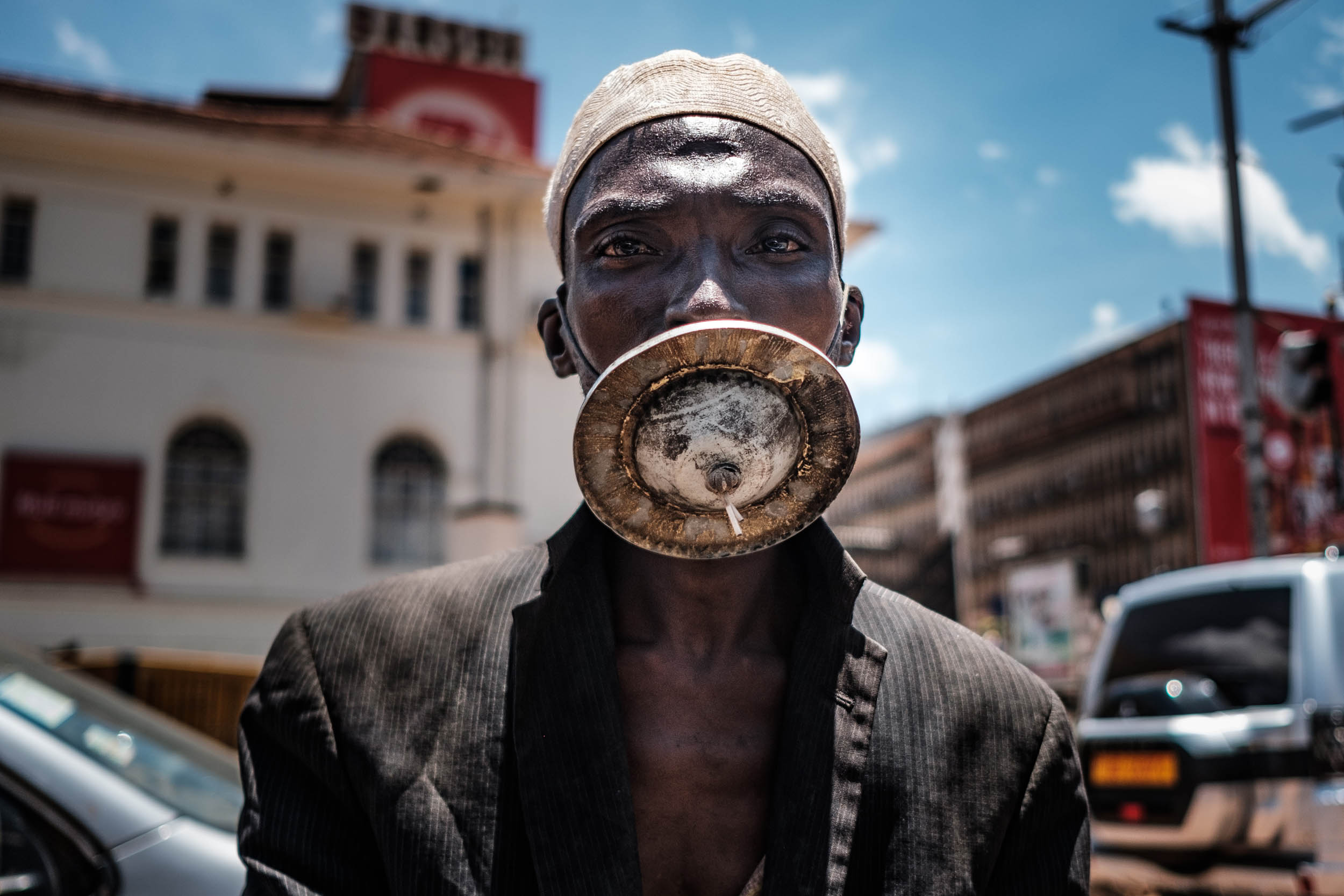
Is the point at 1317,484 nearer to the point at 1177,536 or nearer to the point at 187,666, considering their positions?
the point at 187,666

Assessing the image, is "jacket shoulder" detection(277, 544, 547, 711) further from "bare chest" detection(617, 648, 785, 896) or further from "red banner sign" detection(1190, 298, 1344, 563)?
"red banner sign" detection(1190, 298, 1344, 563)

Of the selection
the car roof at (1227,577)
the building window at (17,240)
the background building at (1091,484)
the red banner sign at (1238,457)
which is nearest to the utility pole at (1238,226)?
the background building at (1091,484)

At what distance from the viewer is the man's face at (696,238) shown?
1526 millimetres

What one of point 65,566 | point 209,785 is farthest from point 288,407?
point 209,785

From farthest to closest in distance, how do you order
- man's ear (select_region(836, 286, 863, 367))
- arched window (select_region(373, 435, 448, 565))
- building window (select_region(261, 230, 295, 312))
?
building window (select_region(261, 230, 295, 312)) < arched window (select_region(373, 435, 448, 565)) < man's ear (select_region(836, 286, 863, 367))

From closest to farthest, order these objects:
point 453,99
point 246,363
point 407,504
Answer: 1. point 246,363
2. point 407,504
3. point 453,99

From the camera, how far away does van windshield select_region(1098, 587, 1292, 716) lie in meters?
5.93

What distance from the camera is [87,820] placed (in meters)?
2.91

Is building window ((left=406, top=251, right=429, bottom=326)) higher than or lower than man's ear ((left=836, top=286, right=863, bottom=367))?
higher

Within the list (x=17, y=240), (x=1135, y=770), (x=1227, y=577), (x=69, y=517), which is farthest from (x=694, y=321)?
(x=17, y=240)

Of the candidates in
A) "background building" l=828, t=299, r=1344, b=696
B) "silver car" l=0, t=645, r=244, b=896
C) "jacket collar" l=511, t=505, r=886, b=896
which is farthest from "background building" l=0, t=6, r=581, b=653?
"jacket collar" l=511, t=505, r=886, b=896

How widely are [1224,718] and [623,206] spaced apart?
5.39 meters

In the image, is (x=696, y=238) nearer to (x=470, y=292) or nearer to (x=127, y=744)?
(x=127, y=744)

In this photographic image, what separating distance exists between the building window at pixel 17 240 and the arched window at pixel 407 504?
6521mm
